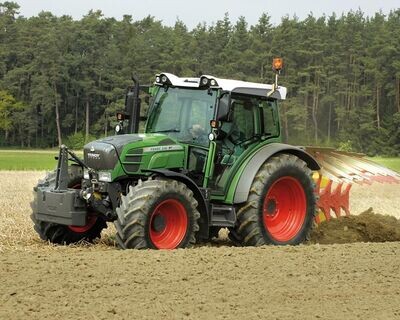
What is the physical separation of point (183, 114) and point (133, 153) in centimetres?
106

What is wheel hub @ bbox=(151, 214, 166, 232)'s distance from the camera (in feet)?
27.2

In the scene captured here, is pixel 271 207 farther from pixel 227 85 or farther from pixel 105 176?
pixel 105 176

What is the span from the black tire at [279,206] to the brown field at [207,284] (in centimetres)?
115

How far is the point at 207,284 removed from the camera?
6137 mm

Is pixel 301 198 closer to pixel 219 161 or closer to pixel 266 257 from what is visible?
pixel 219 161

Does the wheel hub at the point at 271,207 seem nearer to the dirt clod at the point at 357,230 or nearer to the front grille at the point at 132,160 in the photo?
the dirt clod at the point at 357,230

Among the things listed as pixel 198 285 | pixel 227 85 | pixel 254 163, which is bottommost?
pixel 198 285

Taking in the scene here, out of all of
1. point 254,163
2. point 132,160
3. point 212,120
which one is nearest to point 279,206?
point 254,163

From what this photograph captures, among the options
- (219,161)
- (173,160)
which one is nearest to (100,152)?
(173,160)

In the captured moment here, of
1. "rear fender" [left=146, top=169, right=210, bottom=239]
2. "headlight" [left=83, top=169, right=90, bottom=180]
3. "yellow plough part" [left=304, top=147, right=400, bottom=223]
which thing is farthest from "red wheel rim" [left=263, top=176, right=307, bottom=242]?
"headlight" [left=83, top=169, right=90, bottom=180]

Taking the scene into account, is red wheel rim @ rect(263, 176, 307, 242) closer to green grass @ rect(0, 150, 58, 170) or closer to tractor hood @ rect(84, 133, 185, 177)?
tractor hood @ rect(84, 133, 185, 177)

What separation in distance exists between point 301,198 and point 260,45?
67486 mm

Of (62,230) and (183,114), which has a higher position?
(183,114)

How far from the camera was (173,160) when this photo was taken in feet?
29.5
